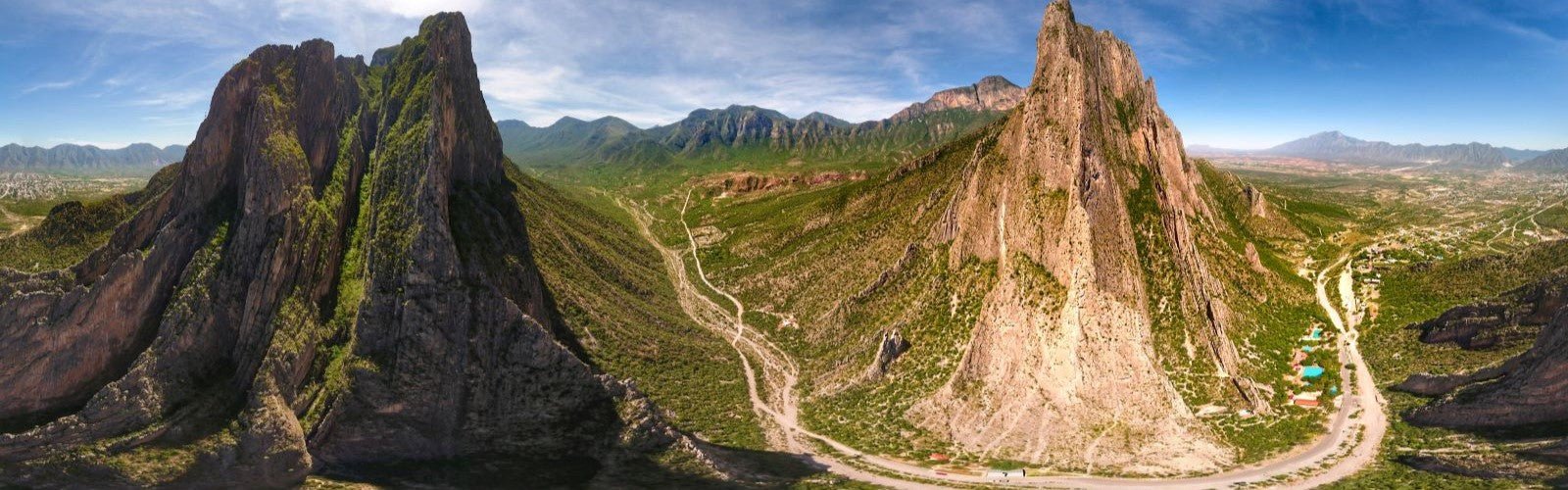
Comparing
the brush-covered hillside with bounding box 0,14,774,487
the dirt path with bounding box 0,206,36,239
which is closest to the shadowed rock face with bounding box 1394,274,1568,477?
the brush-covered hillside with bounding box 0,14,774,487

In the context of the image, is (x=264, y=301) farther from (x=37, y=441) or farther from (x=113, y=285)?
(x=37, y=441)

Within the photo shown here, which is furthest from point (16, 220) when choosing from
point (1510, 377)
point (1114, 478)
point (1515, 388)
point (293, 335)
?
point (1510, 377)

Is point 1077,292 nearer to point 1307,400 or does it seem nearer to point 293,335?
point 1307,400

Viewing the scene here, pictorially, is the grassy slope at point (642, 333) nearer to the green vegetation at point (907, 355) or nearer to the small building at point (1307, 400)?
the green vegetation at point (907, 355)

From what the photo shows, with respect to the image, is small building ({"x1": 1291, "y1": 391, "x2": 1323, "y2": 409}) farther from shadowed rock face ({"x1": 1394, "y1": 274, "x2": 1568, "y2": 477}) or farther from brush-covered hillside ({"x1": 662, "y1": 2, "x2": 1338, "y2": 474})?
shadowed rock face ({"x1": 1394, "y1": 274, "x2": 1568, "y2": 477})

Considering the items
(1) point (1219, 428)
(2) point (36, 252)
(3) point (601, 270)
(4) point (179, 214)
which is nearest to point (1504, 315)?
(1) point (1219, 428)

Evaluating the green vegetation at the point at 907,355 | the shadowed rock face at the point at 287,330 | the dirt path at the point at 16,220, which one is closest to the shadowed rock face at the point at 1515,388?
the green vegetation at the point at 907,355
